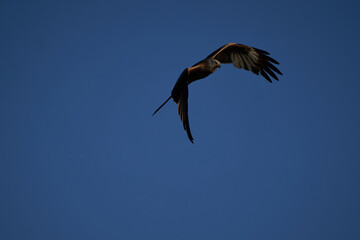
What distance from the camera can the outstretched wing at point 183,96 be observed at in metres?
8.01

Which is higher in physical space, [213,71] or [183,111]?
[213,71]

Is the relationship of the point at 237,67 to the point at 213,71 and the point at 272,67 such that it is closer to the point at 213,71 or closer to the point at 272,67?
the point at 272,67

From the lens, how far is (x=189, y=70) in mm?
10094

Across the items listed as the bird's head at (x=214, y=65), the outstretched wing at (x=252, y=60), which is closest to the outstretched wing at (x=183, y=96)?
the bird's head at (x=214, y=65)

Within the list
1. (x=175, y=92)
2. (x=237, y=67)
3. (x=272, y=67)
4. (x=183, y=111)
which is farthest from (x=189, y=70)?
(x=272, y=67)

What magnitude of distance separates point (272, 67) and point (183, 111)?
5.61 m

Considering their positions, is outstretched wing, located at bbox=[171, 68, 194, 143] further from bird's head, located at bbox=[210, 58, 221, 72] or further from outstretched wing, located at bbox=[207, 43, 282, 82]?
outstretched wing, located at bbox=[207, 43, 282, 82]

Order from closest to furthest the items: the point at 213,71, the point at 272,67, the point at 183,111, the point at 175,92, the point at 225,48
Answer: the point at 183,111 → the point at 175,92 → the point at 213,71 → the point at 225,48 → the point at 272,67

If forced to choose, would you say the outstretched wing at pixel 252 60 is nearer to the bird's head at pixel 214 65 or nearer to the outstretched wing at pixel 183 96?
the bird's head at pixel 214 65

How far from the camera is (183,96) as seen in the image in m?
8.71

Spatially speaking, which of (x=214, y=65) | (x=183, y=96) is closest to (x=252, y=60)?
(x=214, y=65)

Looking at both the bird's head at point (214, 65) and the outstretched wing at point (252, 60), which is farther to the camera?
the outstretched wing at point (252, 60)

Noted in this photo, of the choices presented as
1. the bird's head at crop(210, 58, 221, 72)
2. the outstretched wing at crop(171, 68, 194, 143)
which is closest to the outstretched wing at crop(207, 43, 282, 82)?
the bird's head at crop(210, 58, 221, 72)

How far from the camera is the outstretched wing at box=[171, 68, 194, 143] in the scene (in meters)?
8.01
